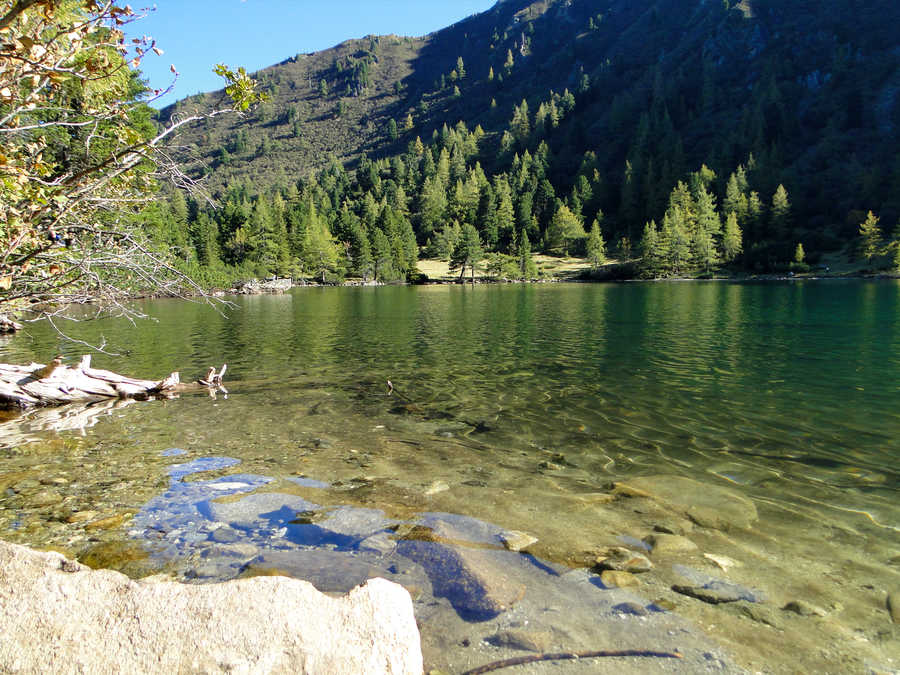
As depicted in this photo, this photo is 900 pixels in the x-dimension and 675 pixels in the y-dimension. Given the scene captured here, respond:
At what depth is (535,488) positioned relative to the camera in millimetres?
7465

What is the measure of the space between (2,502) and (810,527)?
34.6ft

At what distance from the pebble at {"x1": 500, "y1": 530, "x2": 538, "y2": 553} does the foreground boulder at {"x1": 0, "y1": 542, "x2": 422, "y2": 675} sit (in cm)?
238

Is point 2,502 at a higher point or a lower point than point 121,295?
lower

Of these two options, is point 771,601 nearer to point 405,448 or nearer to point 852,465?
point 852,465

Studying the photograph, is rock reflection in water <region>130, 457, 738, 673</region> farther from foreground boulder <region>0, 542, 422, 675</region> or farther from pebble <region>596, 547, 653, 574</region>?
foreground boulder <region>0, 542, 422, 675</region>

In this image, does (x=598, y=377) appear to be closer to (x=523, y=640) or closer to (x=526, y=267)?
(x=523, y=640)

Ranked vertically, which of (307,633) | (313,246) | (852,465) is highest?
(313,246)

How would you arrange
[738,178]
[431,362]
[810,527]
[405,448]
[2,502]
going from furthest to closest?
[738,178] < [431,362] < [405,448] < [2,502] < [810,527]

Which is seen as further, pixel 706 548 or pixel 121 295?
pixel 121 295

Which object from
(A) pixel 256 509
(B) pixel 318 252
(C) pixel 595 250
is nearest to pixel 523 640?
(A) pixel 256 509

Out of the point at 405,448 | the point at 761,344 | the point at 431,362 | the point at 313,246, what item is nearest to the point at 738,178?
the point at 313,246

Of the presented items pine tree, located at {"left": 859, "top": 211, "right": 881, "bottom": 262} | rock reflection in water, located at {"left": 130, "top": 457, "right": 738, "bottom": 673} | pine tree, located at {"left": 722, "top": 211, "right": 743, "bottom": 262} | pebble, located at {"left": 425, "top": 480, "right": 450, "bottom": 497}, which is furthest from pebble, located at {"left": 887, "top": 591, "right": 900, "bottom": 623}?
pine tree, located at {"left": 722, "top": 211, "right": 743, "bottom": 262}

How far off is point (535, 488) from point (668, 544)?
2165 mm

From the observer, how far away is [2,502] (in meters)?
6.83
